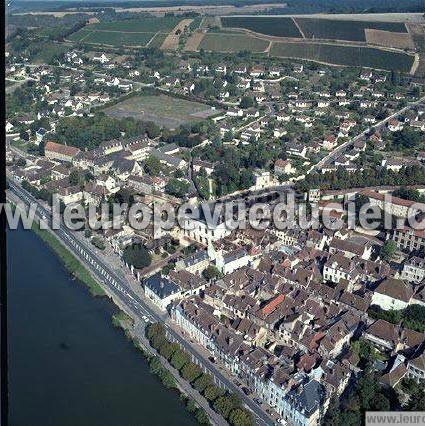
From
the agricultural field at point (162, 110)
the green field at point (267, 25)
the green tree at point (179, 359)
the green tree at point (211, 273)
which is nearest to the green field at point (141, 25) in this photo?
the green field at point (267, 25)

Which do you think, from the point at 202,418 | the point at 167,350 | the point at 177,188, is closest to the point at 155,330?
the point at 167,350

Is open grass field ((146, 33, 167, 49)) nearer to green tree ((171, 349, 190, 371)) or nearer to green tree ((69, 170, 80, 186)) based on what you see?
green tree ((69, 170, 80, 186))

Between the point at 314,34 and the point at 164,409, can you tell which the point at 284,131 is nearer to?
the point at 164,409

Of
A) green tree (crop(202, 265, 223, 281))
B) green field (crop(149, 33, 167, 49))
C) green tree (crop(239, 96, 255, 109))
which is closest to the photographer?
green tree (crop(202, 265, 223, 281))

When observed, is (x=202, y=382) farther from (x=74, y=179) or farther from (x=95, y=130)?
(x=95, y=130)

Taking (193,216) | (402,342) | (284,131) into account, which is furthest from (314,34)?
(402,342)

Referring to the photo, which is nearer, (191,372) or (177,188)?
(191,372)

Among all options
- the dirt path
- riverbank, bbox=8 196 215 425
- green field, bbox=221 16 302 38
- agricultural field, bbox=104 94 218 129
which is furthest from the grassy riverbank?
green field, bbox=221 16 302 38
